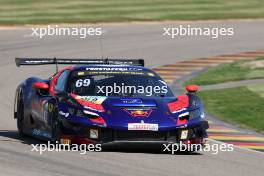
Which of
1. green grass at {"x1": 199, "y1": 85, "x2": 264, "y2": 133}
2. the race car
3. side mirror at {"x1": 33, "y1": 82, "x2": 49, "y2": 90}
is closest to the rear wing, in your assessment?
the race car

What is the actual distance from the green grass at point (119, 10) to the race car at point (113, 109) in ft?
78.3

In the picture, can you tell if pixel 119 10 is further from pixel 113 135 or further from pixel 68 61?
pixel 113 135

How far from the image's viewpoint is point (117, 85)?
14.1 meters

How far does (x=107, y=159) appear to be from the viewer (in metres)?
12.1

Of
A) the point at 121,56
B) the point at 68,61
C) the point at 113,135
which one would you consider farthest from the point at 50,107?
the point at 121,56

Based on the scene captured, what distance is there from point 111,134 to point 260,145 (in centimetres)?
331

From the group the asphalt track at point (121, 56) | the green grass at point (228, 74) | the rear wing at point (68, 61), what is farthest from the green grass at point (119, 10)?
the rear wing at point (68, 61)

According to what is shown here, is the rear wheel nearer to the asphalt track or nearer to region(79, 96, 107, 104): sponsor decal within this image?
the asphalt track

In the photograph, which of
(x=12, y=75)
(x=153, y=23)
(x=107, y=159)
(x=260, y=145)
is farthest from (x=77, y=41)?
(x=107, y=159)

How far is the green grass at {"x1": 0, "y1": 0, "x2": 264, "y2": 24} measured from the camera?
39.8 metres

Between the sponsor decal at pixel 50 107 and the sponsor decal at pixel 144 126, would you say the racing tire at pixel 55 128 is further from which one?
the sponsor decal at pixel 144 126

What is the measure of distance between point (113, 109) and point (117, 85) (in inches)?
45.2

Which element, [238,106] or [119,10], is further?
[119,10]

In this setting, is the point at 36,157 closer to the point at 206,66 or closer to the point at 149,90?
the point at 149,90
